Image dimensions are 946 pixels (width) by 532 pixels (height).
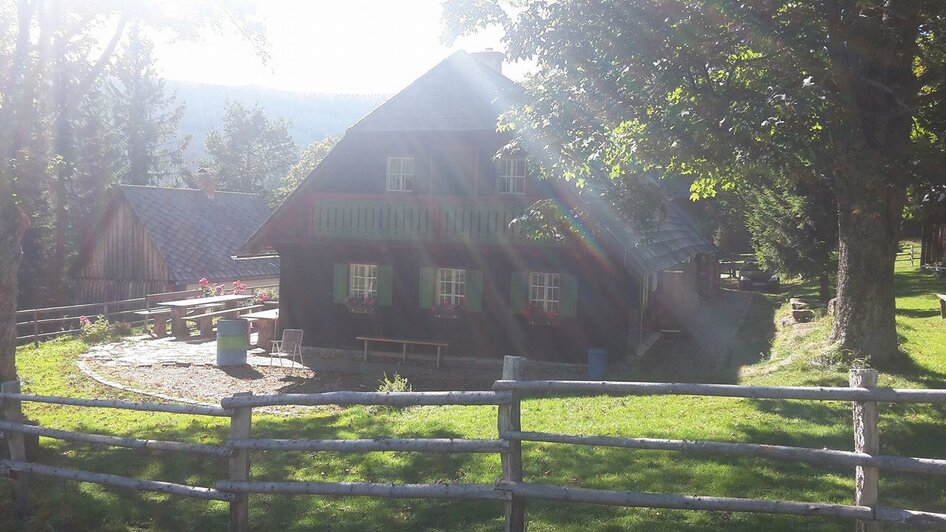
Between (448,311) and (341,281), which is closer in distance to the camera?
(448,311)

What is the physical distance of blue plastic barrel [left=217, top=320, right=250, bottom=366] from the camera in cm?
1709

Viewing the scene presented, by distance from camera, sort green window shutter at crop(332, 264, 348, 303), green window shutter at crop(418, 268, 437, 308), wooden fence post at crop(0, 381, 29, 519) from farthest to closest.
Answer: green window shutter at crop(332, 264, 348, 303) < green window shutter at crop(418, 268, 437, 308) < wooden fence post at crop(0, 381, 29, 519)

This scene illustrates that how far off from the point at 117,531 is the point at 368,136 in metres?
13.4

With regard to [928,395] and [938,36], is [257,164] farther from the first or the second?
[928,395]

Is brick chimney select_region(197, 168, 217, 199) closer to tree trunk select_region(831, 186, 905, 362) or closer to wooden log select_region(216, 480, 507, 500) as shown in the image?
tree trunk select_region(831, 186, 905, 362)

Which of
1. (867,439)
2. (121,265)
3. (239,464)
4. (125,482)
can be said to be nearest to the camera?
(867,439)

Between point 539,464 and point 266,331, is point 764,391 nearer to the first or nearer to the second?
point 539,464

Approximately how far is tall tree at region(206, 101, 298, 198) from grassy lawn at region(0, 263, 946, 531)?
61.8 meters

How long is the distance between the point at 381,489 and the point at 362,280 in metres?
13.7

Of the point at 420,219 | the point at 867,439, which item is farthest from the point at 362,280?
the point at 867,439

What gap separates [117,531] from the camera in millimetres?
6484

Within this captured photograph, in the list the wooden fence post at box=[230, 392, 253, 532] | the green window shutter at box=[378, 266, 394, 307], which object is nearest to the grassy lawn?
the wooden fence post at box=[230, 392, 253, 532]

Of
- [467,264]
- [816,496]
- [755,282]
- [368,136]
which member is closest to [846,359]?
[816,496]

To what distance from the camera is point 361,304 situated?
18.8 m
